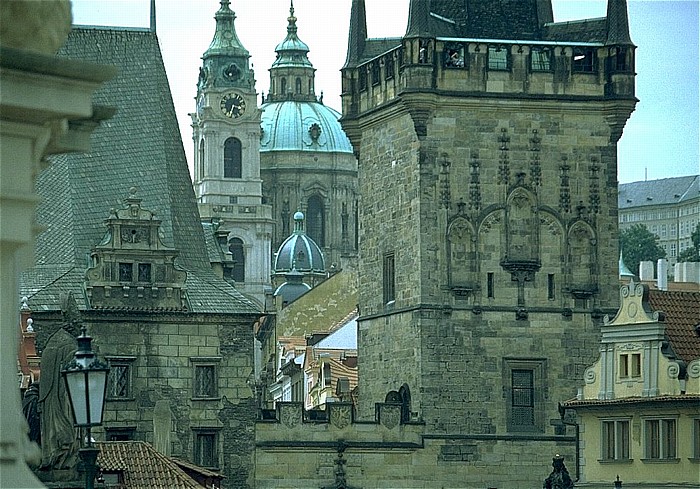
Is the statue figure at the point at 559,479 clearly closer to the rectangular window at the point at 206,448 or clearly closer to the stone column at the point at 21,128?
the rectangular window at the point at 206,448

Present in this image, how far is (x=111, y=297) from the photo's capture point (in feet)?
170

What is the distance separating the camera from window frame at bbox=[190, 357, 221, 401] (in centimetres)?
5194

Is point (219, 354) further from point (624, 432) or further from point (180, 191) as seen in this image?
point (624, 432)

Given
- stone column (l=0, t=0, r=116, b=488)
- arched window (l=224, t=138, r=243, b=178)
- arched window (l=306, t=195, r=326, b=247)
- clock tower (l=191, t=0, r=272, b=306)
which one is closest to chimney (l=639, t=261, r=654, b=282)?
clock tower (l=191, t=0, r=272, b=306)

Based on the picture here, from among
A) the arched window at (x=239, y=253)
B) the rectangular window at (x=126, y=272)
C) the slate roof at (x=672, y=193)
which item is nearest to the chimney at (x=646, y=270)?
the arched window at (x=239, y=253)

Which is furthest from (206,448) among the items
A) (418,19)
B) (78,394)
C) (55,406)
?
(78,394)

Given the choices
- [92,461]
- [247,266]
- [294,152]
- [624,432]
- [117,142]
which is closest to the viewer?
[92,461]

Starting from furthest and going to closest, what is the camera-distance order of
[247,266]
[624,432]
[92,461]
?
[247,266], [624,432], [92,461]

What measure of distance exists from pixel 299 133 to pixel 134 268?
385 ft

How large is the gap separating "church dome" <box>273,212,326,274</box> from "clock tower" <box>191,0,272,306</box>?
1.15m

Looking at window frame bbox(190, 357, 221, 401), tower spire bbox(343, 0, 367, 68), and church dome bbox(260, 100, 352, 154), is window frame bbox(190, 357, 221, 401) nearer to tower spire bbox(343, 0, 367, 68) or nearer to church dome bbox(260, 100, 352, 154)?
tower spire bbox(343, 0, 367, 68)

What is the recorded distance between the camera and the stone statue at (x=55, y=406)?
19.1m

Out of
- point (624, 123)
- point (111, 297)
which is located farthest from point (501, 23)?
point (111, 297)

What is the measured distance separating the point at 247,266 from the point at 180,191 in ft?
320
